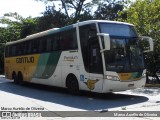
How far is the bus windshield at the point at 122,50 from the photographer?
1316cm

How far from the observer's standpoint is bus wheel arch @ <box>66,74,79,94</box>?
49.6ft

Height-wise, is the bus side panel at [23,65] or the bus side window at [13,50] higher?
the bus side window at [13,50]

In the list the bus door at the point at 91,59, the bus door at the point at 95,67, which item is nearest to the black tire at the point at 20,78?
the bus door at the point at 91,59

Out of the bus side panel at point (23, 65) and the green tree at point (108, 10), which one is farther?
the green tree at point (108, 10)

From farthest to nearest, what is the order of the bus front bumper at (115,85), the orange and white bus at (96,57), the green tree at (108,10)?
the green tree at (108,10)
the orange and white bus at (96,57)
the bus front bumper at (115,85)

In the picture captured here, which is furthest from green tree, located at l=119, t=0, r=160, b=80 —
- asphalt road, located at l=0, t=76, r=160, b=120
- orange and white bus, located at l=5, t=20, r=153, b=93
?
asphalt road, located at l=0, t=76, r=160, b=120

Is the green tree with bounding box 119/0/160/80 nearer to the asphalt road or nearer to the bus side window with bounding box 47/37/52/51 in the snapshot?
the bus side window with bounding box 47/37/52/51

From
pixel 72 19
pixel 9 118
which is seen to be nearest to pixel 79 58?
pixel 9 118

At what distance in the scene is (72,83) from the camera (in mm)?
15430

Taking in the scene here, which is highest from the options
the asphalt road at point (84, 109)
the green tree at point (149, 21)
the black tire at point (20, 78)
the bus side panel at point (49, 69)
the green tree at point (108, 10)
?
the green tree at point (108, 10)

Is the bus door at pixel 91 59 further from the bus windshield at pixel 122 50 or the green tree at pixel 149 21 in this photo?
the green tree at pixel 149 21

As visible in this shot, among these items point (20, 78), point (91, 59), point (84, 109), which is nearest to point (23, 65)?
point (20, 78)

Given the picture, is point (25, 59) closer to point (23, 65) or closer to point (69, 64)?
point (23, 65)

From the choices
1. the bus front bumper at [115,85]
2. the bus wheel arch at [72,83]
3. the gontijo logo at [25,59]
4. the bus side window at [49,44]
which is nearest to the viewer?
the bus front bumper at [115,85]
